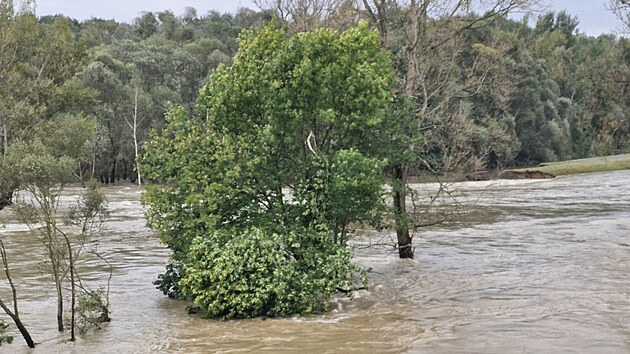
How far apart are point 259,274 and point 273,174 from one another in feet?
9.65

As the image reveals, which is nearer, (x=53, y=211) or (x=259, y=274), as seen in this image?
(x=53, y=211)

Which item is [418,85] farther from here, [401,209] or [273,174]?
[273,174]

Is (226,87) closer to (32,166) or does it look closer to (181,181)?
(181,181)

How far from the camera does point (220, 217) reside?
16.4m

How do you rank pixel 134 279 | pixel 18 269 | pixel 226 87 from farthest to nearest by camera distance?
pixel 18 269
pixel 134 279
pixel 226 87

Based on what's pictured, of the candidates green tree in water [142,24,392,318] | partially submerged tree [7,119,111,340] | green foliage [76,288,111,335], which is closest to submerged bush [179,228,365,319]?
green tree in water [142,24,392,318]

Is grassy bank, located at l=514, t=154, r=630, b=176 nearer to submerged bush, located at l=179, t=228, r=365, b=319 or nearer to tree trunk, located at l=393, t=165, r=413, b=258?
tree trunk, located at l=393, t=165, r=413, b=258

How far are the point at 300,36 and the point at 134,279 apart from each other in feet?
28.5

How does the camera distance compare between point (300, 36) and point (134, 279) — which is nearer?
point (300, 36)

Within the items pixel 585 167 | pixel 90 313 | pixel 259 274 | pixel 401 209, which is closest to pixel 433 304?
pixel 259 274

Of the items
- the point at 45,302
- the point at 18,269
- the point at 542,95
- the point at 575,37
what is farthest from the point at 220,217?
the point at 575,37

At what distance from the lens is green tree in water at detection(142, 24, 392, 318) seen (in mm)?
15430

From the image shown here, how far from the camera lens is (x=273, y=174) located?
56.6 feet

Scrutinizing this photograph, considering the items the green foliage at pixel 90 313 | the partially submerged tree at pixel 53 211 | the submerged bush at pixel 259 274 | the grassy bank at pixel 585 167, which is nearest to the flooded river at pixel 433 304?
the green foliage at pixel 90 313
